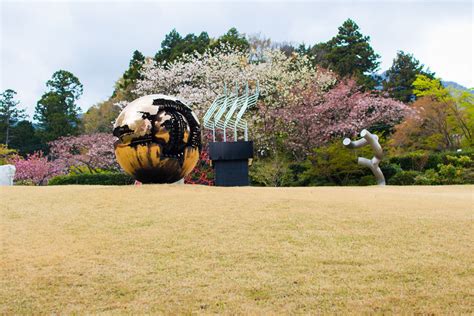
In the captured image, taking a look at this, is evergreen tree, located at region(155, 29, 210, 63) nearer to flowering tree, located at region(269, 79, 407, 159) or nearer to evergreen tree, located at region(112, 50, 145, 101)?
evergreen tree, located at region(112, 50, 145, 101)

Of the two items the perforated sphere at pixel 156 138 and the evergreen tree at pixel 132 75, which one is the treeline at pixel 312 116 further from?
the perforated sphere at pixel 156 138

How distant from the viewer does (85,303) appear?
5.36 m

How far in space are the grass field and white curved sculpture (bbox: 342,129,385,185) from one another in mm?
10614

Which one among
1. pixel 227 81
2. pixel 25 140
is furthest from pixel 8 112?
pixel 227 81

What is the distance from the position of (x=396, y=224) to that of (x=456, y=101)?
2265 centimetres

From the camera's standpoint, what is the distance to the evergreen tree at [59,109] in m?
43.2

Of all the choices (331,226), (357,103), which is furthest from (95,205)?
(357,103)

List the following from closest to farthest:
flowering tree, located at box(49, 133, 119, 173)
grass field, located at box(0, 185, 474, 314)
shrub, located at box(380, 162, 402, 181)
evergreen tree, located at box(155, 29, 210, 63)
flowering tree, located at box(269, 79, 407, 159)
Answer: grass field, located at box(0, 185, 474, 314)
shrub, located at box(380, 162, 402, 181)
flowering tree, located at box(269, 79, 407, 159)
flowering tree, located at box(49, 133, 119, 173)
evergreen tree, located at box(155, 29, 210, 63)

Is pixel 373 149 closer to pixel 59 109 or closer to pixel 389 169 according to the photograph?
pixel 389 169

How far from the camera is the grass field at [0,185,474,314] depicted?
17.6ft

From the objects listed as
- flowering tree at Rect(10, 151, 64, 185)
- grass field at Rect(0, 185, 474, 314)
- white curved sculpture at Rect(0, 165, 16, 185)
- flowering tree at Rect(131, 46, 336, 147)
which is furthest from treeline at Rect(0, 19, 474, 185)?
grass field at Rect(0, 185, 474, 314)

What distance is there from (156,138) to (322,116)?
60.1 feet

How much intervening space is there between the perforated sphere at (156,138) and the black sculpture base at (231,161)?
4760 millimetres

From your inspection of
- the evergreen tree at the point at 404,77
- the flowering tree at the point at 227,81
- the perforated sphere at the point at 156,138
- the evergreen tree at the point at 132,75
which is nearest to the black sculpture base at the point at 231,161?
the perforated sphere at the point at 156,138
